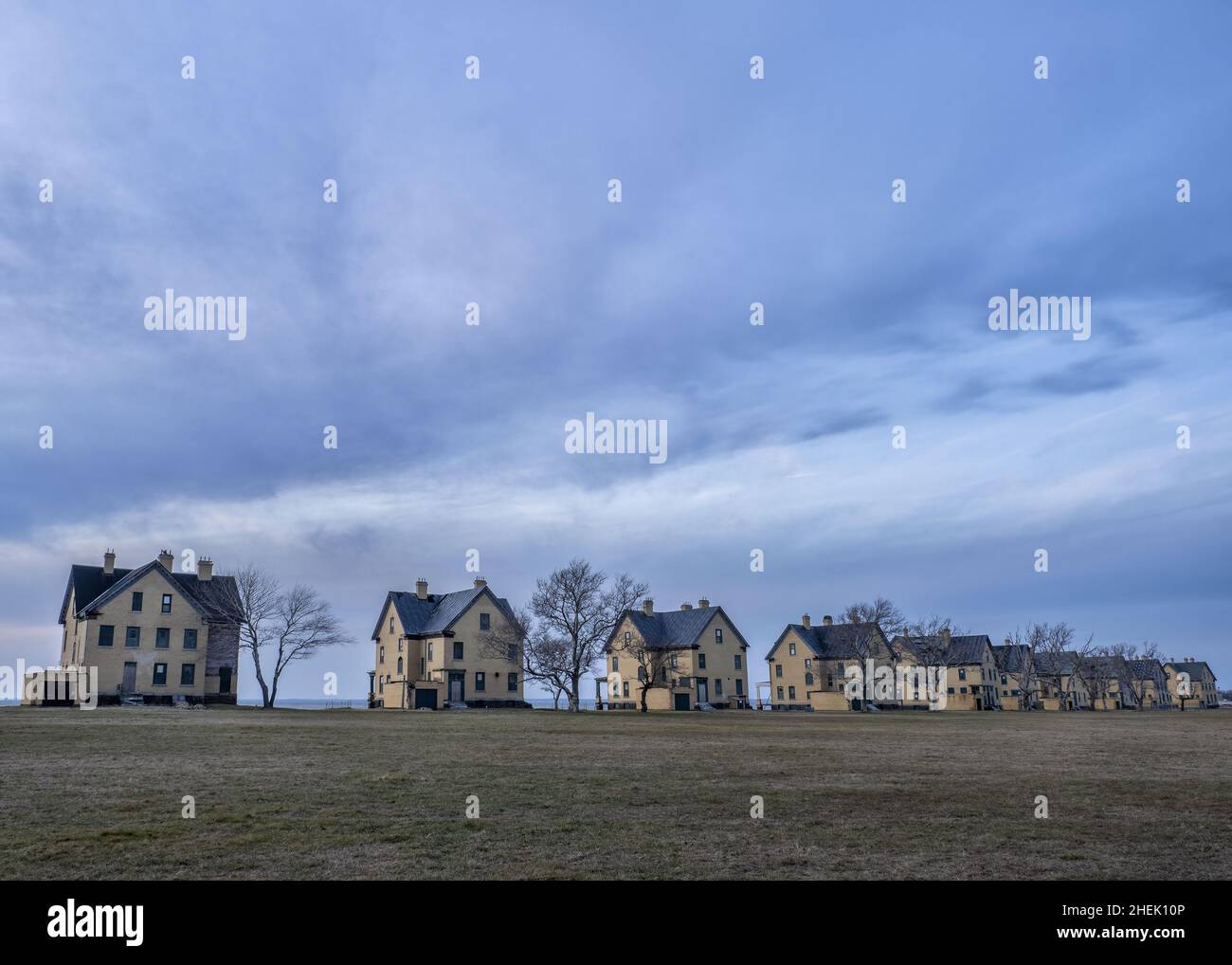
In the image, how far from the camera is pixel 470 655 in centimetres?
8575

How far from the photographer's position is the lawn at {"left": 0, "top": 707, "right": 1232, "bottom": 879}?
10.8 meters

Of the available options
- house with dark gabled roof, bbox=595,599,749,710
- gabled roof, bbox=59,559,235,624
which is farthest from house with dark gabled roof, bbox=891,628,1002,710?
gabled roof, bbox=59,559,235,624

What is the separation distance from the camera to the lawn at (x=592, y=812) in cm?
1079

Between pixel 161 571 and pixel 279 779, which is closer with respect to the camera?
pixel 279 779

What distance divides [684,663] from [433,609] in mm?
28265

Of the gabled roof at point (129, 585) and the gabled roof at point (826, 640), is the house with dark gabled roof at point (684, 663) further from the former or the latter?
the gabled roof at point (129, 585)

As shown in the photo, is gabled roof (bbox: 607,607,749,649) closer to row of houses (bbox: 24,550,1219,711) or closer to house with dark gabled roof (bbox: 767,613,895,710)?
row of houses (bbox: 24,550,1219,711)

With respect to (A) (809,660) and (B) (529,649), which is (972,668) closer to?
(A) (809,660)

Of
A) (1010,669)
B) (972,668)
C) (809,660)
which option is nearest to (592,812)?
(809,660)

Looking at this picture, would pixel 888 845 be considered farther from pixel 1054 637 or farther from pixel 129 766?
pixel 1054 637

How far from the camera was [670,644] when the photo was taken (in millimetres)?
104625
